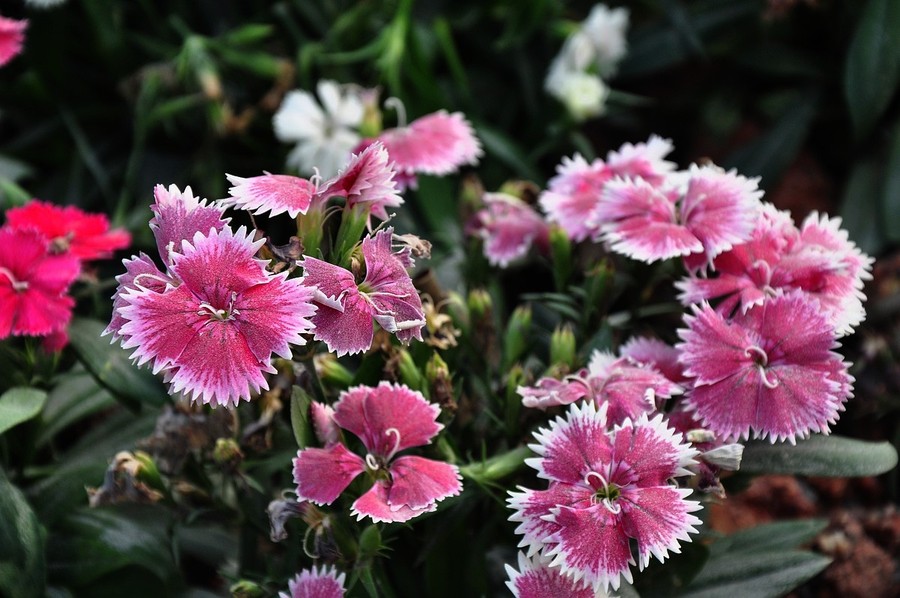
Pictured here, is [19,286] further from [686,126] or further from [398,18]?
[686,126]

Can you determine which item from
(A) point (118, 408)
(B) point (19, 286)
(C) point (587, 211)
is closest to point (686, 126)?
(C) point (587, 211)

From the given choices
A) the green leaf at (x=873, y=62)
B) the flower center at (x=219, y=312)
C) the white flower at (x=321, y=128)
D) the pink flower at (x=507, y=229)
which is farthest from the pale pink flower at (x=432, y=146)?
the green leaf at (x=873, y=62)

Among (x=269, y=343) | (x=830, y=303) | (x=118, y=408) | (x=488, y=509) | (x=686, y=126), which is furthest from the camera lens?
(x=686, y=126)

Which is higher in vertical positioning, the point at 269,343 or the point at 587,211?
the point at 269,343

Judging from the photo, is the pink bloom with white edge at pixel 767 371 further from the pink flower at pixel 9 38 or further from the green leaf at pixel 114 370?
the pink flower at pixel 9 38

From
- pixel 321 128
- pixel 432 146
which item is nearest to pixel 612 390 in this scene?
pixel 432 146

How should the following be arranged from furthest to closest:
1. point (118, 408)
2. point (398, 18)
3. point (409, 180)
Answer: point (398, 18), point (118, 408), point (409, 180)
